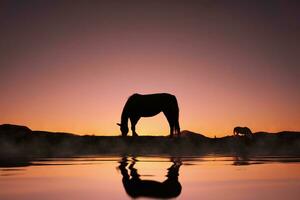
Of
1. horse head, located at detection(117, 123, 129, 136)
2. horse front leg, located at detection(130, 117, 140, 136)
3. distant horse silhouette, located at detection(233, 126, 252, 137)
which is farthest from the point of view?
distant horse silhouette, located at detection(233, 126, 252, 137)

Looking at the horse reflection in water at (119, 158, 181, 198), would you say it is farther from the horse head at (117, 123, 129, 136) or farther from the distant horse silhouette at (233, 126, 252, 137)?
the distant horse silhouette at (233, 126, 252, 137)

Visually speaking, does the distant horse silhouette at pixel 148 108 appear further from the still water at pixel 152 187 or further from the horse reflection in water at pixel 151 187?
the horse reflection in water at pixel 151 187

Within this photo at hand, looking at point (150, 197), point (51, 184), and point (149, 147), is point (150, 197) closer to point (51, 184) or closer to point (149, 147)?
point (51, 184)

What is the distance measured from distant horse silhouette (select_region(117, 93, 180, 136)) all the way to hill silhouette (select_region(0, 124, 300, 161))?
4.15 ft

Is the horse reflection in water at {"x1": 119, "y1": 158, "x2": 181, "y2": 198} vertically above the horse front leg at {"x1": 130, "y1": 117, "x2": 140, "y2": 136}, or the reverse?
the horse front leg at {"x1": 130, "y1": 117, "x2": 140, "y2": 136}

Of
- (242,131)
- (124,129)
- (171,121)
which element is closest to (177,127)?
(171,121)

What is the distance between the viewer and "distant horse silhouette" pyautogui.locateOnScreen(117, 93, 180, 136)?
29344 mm

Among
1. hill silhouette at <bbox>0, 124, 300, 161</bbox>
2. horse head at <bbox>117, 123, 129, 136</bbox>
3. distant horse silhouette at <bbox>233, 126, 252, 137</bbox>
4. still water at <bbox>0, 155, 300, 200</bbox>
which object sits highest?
distant horse silhouette at <bbox>233, 126, 252, 137</bbox>

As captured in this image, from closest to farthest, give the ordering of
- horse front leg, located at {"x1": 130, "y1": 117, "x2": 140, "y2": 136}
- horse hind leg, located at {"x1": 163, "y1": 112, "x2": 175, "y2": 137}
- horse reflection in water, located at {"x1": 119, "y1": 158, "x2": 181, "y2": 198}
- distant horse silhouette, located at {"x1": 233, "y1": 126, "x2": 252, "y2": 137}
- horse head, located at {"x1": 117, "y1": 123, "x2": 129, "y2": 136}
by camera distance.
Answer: horse reflection in water, located at {"x1": 119, "y1": 158, "x2": 181, "y2": 198} < horse hind leg, located at {"x1": 163, "y1": 112, "x2": 175, "y2": 137} < horse front leg, located at {"x1": 130, "y1": 117, "x2": 140, "y2": 136} < horse head, located at {"x1": 117, "y1": 123, "x2": 129, "y2": 136} < distant horse silhouette, located at {"x1": 233, "y1": 126, "x2": 252, "y2": 137}

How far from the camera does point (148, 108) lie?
29.8 meters

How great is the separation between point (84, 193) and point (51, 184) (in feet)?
5.60

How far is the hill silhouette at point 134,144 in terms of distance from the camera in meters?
26.5

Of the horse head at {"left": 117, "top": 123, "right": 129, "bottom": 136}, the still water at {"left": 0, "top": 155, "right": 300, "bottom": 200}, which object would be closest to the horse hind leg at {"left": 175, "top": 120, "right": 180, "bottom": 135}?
the horse head at {"left": 117, "top": 123, "right": 129, "bottom": 136}

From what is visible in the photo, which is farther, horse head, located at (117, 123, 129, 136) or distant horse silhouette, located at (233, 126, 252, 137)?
distant horse silhouette, located at (233, 126, 252, 137)
